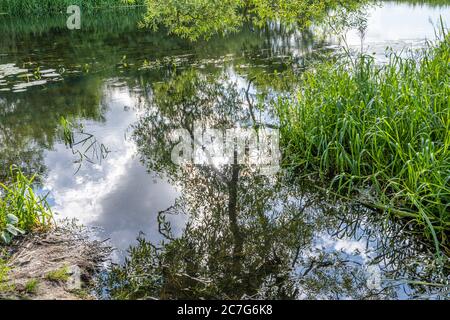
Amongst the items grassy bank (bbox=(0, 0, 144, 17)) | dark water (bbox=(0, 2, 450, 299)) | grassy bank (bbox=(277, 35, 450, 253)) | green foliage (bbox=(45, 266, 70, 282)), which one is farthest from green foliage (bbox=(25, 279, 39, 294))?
grassy bank (bbox=(0, 0, 144, 17))

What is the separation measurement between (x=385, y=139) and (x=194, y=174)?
2.72 metres

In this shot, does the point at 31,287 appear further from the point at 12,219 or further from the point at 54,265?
the point at 12,219

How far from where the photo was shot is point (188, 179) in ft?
19.8

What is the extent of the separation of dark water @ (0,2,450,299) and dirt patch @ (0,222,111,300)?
349mm

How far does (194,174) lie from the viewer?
6180 mm

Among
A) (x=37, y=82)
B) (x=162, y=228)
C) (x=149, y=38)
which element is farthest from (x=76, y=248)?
(x=149, y=38)

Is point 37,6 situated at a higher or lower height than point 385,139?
higher

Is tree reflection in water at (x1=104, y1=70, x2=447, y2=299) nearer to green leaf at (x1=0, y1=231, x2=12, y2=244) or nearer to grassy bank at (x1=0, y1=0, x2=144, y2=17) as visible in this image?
green leaf at (x1=0, y1=231, x2=12, y2=244)

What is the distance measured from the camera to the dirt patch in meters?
3.37

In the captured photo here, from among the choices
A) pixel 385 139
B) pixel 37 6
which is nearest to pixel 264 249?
pixel 385 139

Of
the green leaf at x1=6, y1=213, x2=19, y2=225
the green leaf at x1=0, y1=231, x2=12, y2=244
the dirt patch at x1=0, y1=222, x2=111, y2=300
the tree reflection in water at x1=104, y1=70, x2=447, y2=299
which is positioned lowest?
the tree reflection in water at x1=104, y1=70, x2=447, y2=299

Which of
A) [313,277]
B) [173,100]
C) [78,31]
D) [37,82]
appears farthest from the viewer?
[78,31]

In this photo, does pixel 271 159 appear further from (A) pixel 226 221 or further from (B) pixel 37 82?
(B) pixel 37 82

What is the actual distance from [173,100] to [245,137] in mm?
3194
